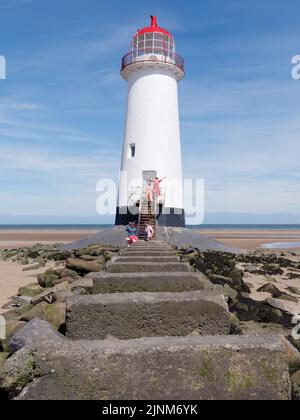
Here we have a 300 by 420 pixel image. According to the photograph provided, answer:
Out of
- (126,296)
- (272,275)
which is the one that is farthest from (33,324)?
(272,275)

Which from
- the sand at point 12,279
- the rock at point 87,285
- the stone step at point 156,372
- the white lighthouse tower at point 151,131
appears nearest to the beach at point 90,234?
the white lighthouse tower at point 151,131

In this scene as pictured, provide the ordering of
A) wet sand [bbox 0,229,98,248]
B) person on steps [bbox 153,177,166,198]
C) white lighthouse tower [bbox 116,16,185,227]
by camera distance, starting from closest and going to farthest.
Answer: person on steps [bbox 153,177,166,198] < white lighthouse tower [bbox 116,16,185,227] < wet sand [bbox 0,229,98,248]

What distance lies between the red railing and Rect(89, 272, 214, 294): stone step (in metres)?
16.9

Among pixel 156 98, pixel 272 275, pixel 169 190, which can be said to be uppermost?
pixel 156 98

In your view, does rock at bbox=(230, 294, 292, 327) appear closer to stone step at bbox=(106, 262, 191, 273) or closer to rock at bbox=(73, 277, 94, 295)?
stone step at bbox=(106, 262, 191, 273)

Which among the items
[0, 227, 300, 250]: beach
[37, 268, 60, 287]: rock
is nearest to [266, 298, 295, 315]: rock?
[37, 268, 60, 287]: rock

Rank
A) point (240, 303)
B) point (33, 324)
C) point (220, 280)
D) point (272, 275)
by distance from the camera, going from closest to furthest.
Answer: point (33, 324)
point (240, 303)
point (220, 280)
point (272, 275)

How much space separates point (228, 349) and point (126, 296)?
1337mm

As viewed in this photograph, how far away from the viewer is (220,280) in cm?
903

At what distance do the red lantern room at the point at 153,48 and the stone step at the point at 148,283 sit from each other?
16.8m

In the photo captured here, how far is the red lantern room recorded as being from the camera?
65.0ft
